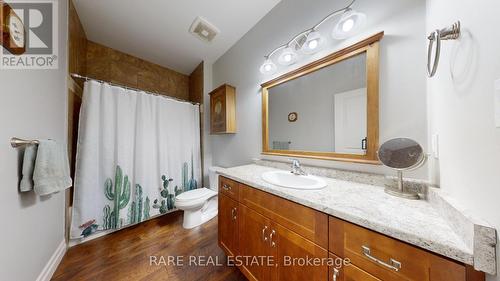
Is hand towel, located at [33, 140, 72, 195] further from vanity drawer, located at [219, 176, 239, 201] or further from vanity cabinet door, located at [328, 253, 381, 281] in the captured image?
vanity cabinet door, located at [328, 253, 381, 281]

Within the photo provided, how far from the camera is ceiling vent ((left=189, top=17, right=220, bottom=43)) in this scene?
1.75 meters

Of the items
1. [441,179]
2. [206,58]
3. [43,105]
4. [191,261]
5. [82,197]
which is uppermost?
→ [206,58]

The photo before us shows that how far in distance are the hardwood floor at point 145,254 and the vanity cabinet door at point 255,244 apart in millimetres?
287

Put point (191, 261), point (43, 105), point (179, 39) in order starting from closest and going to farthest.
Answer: point (43, 105)
point (191, 261)
point (179, 39)

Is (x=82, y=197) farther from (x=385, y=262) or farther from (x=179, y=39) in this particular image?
(x=385, y=262)

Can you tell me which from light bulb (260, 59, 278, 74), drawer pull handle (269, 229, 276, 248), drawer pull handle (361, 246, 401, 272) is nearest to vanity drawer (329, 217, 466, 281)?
drawer pull handle (361, 246, 401, 272)

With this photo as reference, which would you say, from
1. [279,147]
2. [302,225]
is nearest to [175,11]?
[279,147]

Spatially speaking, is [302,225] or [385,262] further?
[302,225]

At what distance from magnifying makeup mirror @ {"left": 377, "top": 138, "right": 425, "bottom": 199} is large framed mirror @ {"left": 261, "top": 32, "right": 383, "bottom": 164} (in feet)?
0.35

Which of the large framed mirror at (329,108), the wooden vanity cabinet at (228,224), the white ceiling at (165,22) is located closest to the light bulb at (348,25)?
the large framed mirror at (329,108)

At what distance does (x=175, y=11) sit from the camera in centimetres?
160

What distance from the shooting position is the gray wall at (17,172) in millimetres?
786

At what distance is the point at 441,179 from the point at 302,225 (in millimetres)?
653

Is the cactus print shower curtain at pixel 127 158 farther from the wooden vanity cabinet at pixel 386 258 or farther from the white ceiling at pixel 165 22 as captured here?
the wooden vanity cabinet at pixel 386 258
